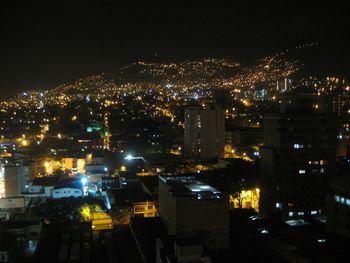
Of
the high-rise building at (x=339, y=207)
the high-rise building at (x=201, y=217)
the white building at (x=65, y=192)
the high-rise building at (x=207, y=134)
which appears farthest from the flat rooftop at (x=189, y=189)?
the high-rise building at (x=207, y=134)

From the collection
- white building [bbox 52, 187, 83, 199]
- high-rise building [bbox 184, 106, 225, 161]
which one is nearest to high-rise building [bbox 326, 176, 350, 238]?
white building [bbox 52, 187, 83, 199]

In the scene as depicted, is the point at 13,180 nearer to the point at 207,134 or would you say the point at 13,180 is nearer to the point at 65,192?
the point at 65,192

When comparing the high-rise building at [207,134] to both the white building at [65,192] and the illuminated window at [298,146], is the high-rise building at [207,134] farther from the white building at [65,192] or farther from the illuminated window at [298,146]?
the illuminated window at [298,146]

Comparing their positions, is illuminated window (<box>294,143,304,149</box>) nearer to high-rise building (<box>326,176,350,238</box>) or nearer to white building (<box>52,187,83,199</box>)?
high-rise building (<box>326,176,350,238</box>)

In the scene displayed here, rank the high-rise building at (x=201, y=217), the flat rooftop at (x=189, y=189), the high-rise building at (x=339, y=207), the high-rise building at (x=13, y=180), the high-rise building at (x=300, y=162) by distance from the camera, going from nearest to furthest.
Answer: the high-rise building at (x=201, y=217)
the flat rooftop at (x=189, y=189)
the high-rise building at (x=339, y=207)
the high-rise building at (x=300, y=162)
the high-rise building at (x=13, y=180)

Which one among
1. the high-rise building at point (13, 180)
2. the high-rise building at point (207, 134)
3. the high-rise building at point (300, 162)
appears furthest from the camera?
the high-rise building at point (207, 134)

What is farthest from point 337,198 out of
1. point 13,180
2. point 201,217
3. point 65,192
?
point 13,180
